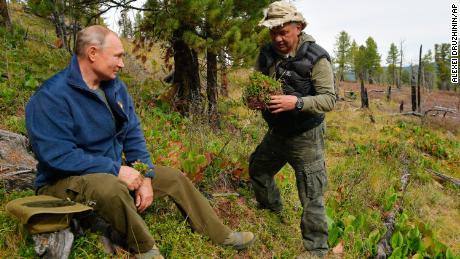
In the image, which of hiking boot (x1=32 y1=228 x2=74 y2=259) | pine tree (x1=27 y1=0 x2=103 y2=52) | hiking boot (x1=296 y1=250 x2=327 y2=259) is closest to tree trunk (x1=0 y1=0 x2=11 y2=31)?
pine tree (x1=27 y1=0 x2=103 y2=52)

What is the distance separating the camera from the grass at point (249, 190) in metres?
3.29

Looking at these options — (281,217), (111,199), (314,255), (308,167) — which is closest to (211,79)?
(281,217)

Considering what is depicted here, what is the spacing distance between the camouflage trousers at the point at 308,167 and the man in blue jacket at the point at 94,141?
3.41 feet

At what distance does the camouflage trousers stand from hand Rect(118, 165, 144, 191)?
135 cm

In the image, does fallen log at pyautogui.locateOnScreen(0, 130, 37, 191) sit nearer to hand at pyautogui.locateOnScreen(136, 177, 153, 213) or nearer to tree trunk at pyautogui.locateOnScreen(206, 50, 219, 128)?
hand at pyautogui.locateOnScreen(136, 177, 153, 213)

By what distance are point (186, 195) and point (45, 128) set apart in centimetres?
116

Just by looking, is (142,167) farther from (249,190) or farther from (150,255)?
(249,190)

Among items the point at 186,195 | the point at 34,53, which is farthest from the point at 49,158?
the point at 34,53

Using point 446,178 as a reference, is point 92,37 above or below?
above

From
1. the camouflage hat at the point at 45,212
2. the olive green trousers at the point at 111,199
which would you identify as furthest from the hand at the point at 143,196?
the camouflage hat at the point at 45,212

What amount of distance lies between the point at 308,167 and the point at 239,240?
2.85 feet

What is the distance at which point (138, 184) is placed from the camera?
2922 mm

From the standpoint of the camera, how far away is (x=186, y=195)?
10.4 ft

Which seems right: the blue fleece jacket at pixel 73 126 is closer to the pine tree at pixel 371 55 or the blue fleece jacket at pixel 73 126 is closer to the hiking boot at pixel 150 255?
the hiking boot at pixel 150 255
